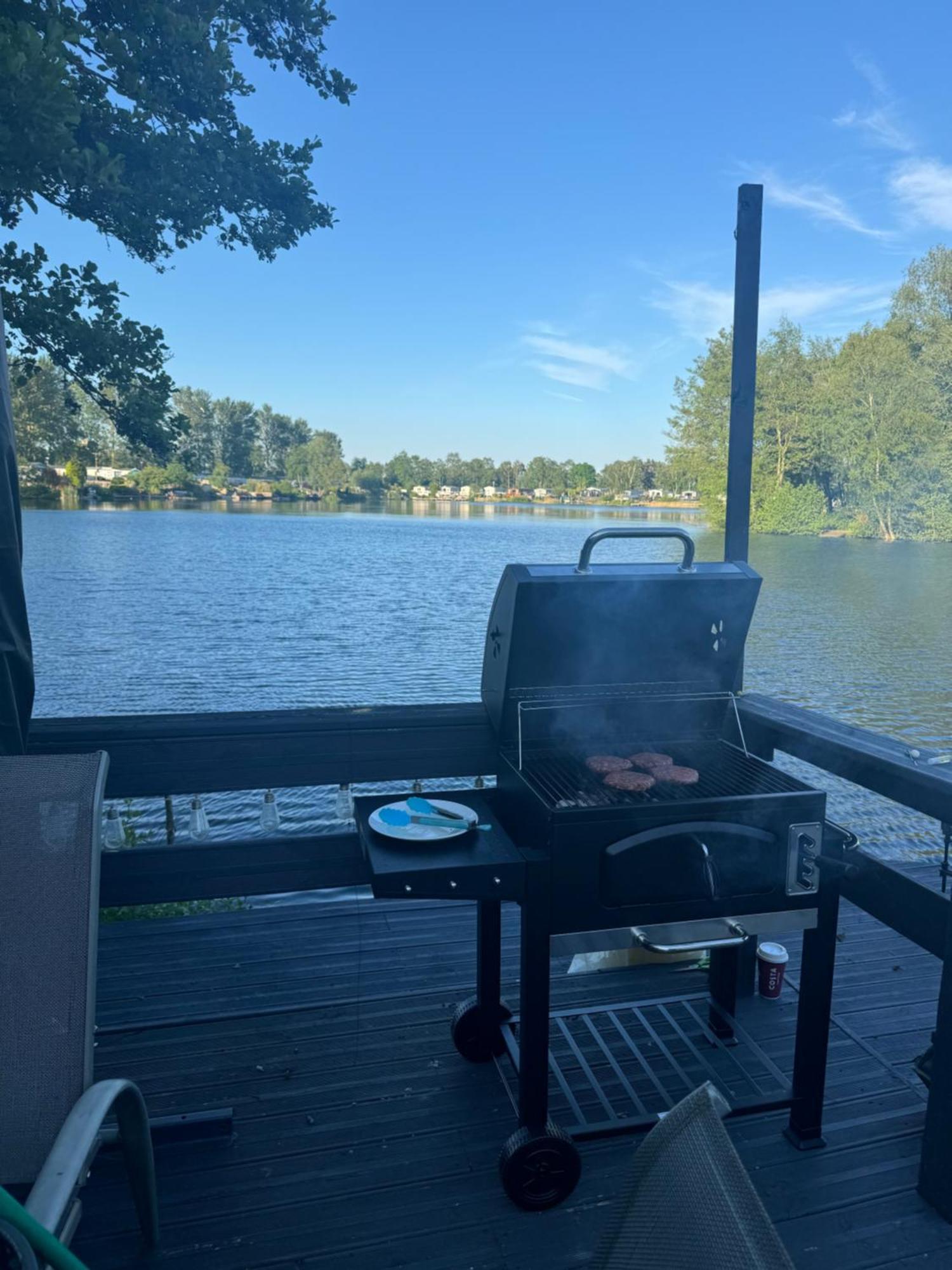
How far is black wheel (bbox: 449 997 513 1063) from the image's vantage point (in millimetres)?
2191

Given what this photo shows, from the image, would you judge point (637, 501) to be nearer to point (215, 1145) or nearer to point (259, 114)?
point (259, 114)

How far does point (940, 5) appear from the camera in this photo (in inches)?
703

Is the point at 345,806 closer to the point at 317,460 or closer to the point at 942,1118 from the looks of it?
the point at 942,1118

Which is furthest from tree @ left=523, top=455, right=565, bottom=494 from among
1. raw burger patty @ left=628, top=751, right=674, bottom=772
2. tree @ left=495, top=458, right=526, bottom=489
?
raw burger patty @ left=628, top=751, right=674, bottom=772

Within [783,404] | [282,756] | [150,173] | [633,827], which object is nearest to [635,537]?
[633,827]

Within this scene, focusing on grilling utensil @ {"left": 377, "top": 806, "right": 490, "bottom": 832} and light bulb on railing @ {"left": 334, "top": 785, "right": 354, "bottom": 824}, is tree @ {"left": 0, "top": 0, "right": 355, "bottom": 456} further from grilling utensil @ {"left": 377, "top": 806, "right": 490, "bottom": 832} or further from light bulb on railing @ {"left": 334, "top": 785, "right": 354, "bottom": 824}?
grilling utensil @ {"left": 377, "top": 806, "right": 490, "bottom": 832}

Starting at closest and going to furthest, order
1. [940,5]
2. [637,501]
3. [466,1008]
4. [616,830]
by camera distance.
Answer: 1. [616,830]
2. [466,1008]
3. [637,501]
4. [940,5]

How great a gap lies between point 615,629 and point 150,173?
427 centimetres

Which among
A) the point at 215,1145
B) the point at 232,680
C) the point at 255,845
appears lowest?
the point at 232,680

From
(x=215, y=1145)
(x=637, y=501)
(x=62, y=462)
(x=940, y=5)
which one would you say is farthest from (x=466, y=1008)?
(x=940, y=5)

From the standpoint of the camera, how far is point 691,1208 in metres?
0.48

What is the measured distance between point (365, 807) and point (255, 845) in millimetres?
570

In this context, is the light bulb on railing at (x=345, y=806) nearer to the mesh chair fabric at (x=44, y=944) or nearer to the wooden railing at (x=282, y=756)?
the wooden railing at (x=282, y=756)

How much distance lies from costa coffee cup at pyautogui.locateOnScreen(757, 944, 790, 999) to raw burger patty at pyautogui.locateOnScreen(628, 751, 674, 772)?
0.80m
